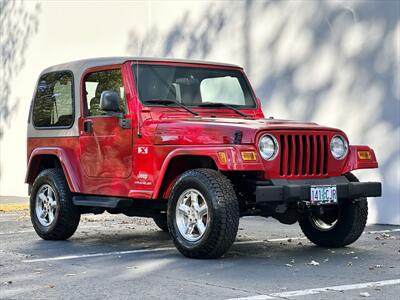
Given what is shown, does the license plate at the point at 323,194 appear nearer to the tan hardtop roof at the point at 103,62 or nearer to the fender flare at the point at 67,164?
the tan hardtop roof at the point at 103,62

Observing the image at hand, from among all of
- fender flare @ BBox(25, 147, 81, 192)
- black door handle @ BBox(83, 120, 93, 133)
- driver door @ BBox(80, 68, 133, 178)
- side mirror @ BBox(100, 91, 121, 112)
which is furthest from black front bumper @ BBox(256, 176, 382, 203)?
fender flare @ BBox(25, 147, 81, 192)

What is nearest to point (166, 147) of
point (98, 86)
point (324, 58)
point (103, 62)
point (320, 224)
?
point (98, 86)

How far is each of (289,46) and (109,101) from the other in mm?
4766

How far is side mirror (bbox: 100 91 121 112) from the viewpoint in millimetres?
8359

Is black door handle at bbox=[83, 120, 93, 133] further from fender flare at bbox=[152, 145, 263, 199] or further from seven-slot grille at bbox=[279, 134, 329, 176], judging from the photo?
seven-slot grille at bbox=[279, 134, 329, 176]

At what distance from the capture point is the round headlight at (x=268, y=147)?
7.48m

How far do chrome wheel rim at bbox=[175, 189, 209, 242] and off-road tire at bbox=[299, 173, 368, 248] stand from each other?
64.4 inches

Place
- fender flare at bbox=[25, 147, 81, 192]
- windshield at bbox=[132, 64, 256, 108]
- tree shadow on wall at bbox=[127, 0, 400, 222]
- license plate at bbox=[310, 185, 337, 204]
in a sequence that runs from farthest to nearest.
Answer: tree shadow on wall at bbox=[127, 0, 400, 222] < fender flare at bbox=[25, 147, 81, 192] < windshield at bbox=[132, 64, 256, 108] < license plate at bbox=[310, 185, 337, 204]

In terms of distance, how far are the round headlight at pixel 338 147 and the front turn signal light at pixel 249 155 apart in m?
1.07

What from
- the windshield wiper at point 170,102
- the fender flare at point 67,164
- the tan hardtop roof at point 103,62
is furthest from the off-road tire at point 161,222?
the tan hardtop roof at point 103,62

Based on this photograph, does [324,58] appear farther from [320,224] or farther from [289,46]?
[320,224]

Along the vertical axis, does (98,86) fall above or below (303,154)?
above

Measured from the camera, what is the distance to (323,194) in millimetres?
7637

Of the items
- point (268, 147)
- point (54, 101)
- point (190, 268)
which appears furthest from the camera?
point (54, 101)
